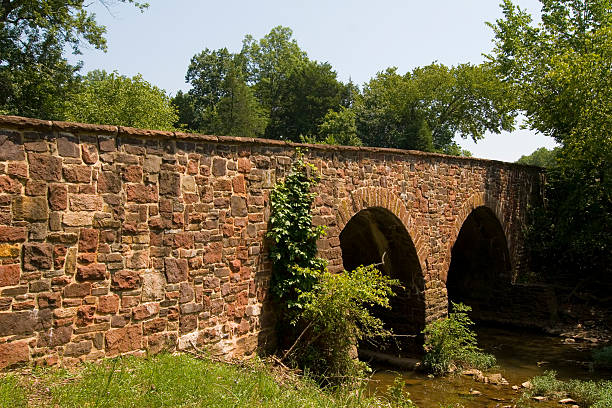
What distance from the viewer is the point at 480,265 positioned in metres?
15.3

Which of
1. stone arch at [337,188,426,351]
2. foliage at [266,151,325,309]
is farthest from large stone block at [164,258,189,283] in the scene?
stone arch at [337,188,426,351]

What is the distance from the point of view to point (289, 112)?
140 ft

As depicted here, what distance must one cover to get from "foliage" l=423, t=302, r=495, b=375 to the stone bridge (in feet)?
8.77

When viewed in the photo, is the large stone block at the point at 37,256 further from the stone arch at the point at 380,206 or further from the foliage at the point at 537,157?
the foliage at the point at 537,157

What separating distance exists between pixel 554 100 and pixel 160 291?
39.6 ft

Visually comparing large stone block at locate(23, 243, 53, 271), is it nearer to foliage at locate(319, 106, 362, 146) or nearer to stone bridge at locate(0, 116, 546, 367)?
stone bridge at locate(0, 116, 546, 367)

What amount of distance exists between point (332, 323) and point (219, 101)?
3435 centimetres

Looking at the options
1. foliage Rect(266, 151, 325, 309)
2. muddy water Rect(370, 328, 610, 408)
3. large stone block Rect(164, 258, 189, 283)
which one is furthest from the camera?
muddy water Rect(370, 328, 610, 408)

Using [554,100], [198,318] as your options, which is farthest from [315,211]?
[554,100]

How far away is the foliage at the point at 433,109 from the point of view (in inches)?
1502

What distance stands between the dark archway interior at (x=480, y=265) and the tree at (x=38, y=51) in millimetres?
15310

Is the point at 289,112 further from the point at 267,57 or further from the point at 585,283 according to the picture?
the point at 585,283

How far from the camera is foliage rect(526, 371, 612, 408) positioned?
28.0ft

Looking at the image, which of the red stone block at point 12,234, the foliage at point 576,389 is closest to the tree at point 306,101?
the foliage at point 576,389
